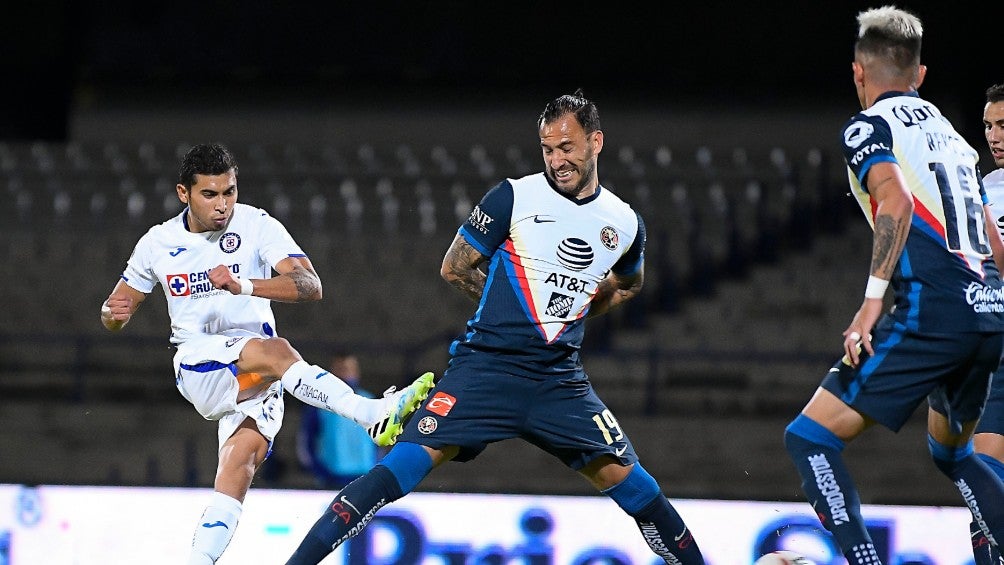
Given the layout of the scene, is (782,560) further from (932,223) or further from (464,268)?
(464,268)

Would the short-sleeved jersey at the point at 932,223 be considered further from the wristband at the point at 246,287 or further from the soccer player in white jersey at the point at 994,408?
the wristband at the point at 246,287

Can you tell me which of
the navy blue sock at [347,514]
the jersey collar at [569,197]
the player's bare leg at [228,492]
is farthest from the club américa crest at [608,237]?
the player's bare leg at [228,492]

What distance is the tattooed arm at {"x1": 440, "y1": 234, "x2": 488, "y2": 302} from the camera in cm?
502

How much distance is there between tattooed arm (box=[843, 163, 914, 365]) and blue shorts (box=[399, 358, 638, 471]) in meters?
1.11

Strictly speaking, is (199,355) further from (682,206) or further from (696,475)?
(682,206)

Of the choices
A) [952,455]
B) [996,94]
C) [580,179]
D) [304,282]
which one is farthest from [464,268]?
[996,94]

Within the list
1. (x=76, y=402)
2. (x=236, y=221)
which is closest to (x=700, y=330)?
(x=76, y=402)

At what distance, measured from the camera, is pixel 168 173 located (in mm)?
15891

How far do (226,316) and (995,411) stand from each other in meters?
3.28

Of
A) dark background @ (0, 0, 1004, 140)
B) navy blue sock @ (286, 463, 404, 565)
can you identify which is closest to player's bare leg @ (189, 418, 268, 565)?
navy blue sock @ (286, 463, 404, 565)

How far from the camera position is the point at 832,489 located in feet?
14.0

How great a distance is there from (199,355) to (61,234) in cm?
930

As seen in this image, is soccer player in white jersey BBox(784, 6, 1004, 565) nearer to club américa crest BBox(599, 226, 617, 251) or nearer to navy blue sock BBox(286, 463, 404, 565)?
club américa crest BBox(599, 226, 617, 251)

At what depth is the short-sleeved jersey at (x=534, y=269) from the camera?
491 cm
